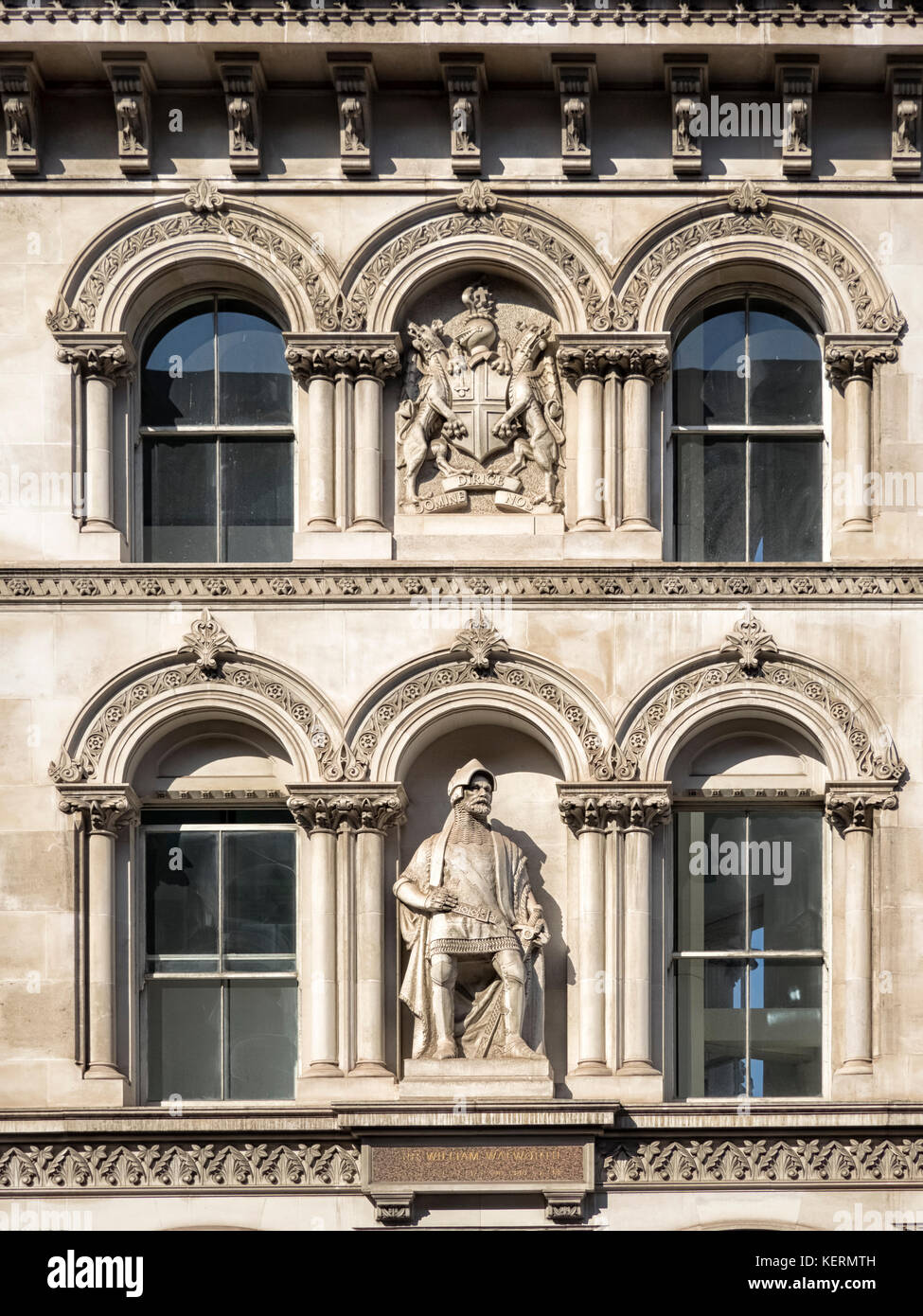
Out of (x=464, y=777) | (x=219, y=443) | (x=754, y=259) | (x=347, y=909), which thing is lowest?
(x=347, y=909)

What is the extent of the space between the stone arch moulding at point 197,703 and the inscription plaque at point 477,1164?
3.43 meters

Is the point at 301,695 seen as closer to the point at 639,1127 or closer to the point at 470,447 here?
the point at 470,447

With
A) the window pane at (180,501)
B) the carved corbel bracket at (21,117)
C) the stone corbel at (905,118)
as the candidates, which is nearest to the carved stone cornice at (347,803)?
the window pane at (180,501)

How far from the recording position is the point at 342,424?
88.3 ft

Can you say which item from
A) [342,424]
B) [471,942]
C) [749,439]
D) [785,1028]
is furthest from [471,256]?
[785,1028]

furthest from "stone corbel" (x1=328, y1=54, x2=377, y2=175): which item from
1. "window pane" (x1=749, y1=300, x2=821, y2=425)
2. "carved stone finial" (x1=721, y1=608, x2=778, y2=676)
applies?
"carved stone finial" (x1=721, y1=608, x2=778, y2=676)

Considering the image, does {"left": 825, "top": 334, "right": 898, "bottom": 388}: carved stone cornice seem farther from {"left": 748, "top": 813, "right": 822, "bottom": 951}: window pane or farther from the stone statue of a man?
the stone statue of a man

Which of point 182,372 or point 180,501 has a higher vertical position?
point 182,372

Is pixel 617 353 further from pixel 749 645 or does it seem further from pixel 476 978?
pixel 476 978

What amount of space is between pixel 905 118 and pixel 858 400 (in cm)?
264

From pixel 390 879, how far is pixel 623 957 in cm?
216

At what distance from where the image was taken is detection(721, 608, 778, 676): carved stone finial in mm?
26281

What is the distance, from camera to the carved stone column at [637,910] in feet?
84.5

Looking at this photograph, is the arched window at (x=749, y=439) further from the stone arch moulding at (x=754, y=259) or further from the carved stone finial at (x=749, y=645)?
the carved stone finial at (x=749, y=645)
